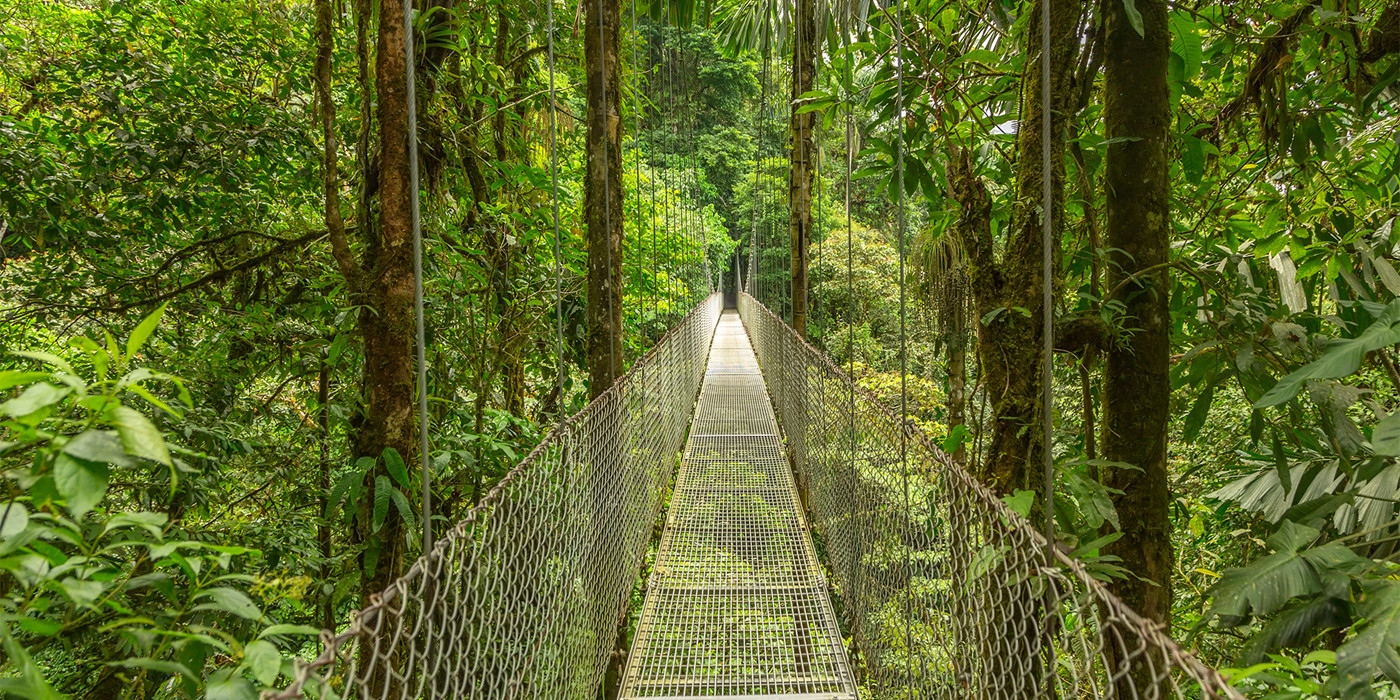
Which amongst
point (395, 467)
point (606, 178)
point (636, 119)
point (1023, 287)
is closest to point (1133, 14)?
point (1023, 287)

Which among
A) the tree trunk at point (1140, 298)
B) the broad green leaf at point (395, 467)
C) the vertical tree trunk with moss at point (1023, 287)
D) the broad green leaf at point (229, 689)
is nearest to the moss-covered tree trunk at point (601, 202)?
the broad green leaf at point (395, 467)

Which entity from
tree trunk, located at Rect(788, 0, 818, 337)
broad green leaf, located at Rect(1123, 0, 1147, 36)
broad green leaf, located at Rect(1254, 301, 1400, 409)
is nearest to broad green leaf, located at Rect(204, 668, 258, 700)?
broad green leaf, located at Rect(1254, 301, 1400, 409)

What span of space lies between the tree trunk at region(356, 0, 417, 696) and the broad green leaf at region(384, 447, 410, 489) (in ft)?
0.22

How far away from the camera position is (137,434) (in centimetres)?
47

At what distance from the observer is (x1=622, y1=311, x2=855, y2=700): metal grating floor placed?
74.6 inches

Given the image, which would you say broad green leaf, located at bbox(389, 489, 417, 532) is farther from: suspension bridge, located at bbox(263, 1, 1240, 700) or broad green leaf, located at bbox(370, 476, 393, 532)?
suspension bridge, located at bbox(263, 1, 1240, 700)

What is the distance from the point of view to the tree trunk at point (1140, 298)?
3.89ft

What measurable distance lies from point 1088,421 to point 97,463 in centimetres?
154

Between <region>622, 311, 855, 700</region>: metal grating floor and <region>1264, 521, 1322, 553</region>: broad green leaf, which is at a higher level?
<region>1264, 521, 1322, 553</region>: broad green leaf

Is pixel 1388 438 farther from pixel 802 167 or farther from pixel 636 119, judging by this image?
pixel 802 167

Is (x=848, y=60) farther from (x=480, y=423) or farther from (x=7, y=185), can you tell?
(x=7, y=185)

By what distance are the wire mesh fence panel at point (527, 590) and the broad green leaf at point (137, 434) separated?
7.4 inches

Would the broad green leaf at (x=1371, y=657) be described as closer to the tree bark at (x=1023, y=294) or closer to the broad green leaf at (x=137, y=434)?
the tree bark at (x=1023, y=294)

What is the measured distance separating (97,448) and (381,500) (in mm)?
790
